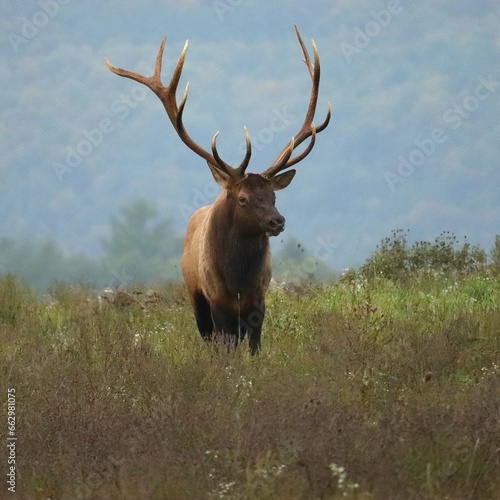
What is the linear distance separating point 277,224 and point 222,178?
2.85 feet

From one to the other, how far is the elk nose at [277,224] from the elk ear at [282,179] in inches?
25.0

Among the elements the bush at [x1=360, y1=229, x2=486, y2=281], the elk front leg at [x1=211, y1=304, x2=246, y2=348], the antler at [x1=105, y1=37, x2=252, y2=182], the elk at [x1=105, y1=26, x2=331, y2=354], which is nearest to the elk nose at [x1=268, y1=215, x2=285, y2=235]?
the elk at [x1=105, y1=26, x2=331, y2=354]

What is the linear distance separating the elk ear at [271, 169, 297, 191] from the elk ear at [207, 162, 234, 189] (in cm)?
39

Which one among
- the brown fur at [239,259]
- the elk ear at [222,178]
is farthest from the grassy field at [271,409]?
the elk ear at [222,178]

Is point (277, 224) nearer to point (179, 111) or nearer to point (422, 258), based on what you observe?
point (179, 111)

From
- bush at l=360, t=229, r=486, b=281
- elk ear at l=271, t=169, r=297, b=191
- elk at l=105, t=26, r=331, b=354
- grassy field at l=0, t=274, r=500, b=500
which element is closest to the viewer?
grassy field at l=0, t=274, r=500, b=500

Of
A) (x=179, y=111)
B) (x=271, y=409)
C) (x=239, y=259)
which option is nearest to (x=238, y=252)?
(x=239, y=259)

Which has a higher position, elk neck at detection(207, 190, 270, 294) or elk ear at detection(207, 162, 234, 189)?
elk ear at detection(207, 162, 234, 189)

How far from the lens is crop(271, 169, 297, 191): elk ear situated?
946 centimetres

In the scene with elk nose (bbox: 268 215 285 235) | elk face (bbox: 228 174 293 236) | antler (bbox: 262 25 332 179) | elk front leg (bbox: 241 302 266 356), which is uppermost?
antler (bbox: 262 25 332 179)

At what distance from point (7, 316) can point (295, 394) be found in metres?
7.07

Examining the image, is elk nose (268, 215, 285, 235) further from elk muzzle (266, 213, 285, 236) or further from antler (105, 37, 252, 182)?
antler (105, 37, 252, 182)

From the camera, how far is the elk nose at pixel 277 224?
350 inches

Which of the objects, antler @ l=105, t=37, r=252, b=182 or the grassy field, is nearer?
the grassy field
